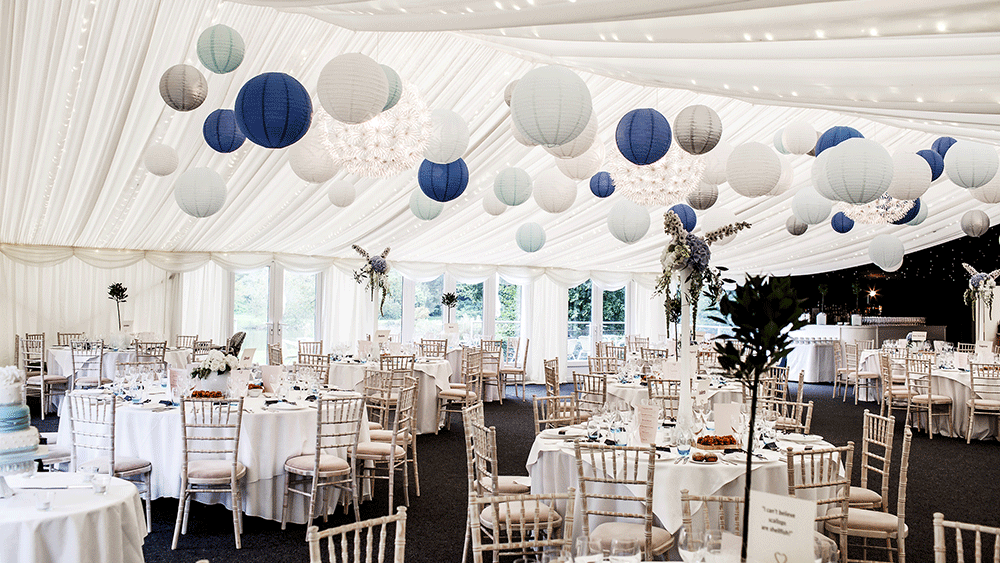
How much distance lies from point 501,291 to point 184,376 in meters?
9.64

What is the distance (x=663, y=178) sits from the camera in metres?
6.46

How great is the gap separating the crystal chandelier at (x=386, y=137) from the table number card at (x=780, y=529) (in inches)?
152

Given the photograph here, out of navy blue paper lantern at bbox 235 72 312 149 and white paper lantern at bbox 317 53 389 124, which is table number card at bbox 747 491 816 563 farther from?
navy blue paper lantern at bbox 235 72 312 149

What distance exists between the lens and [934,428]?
9.82 metres

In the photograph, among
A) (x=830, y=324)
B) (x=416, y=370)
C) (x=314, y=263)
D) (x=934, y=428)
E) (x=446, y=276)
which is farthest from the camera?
(x=830, y=324)

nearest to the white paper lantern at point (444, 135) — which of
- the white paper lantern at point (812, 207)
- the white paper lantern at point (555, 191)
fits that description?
the white paper lantern at point (555, 191)

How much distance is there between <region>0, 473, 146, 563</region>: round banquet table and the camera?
2979mm

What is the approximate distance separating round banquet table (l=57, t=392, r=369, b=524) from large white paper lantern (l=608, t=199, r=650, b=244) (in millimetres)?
3565

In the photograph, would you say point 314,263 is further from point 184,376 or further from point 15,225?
point 184,376

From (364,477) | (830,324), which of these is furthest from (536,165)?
(830,324)

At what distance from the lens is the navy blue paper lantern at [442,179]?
5852 mm

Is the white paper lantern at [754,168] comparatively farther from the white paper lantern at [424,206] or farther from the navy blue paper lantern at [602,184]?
the white paper lantern at [424,206]

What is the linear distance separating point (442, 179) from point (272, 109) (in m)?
1.98

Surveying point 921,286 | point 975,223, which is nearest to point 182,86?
point 975,223
